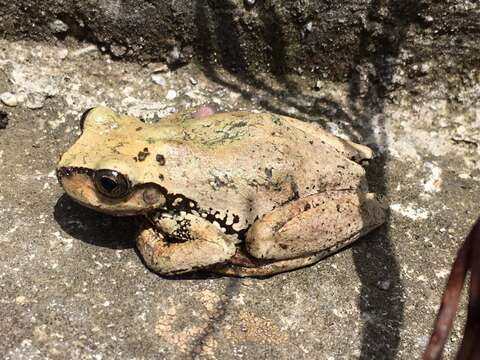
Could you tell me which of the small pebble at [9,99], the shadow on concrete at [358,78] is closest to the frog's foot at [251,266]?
the shadow on concrete at [358,78]

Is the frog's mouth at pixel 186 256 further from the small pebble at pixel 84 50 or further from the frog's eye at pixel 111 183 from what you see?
the small pebble at pixel 84 50

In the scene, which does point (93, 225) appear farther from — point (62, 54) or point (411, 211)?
point (411, 211)

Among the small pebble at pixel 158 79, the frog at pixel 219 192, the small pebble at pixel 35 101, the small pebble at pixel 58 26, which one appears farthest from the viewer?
the small pebble at pixel 158 79

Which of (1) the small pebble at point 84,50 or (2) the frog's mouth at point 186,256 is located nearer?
(2) the frog's mouth at point 186,256

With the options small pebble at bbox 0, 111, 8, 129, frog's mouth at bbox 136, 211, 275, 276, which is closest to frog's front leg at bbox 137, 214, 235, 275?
frog's mouth at bbox 136, 211, 275, 276

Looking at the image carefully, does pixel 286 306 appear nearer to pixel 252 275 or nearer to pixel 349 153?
pixel 252 275

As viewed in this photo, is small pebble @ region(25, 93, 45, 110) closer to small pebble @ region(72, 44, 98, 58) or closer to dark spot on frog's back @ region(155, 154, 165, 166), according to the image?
→ small pebble @ region(72, 44, 98, 58)

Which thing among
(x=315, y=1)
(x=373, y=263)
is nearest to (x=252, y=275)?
(x=373, y=263)
